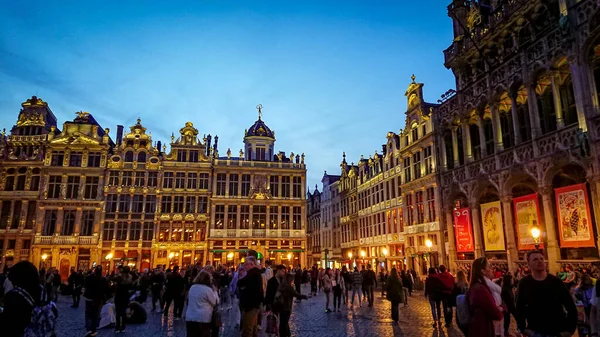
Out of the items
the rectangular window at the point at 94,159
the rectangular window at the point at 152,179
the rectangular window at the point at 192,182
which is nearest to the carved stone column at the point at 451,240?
the rectangular window at the point at 192,182

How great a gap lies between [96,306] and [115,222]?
37737 millimetres

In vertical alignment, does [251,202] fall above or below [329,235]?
above

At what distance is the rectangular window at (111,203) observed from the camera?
4597 centimetres

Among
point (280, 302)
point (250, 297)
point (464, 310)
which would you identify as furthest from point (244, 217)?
point (464, 310)

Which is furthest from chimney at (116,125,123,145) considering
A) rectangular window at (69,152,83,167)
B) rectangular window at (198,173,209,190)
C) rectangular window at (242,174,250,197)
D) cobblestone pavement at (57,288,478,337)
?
cobblestone pavement at (57,288,478,337)

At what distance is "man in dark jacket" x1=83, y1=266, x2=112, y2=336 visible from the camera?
10867 millimetres

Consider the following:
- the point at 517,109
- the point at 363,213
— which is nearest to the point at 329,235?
the point at 363,213

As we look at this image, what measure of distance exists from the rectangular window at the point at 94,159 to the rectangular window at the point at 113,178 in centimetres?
191

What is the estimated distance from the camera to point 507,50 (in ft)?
80.3

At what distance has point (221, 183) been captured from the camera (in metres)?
49.2

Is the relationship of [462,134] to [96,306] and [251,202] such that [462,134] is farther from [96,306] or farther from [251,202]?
[251,202]

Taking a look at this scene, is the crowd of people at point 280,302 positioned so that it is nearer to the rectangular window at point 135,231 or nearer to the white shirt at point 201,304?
the white shirt at point 201,304

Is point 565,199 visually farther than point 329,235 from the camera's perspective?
No

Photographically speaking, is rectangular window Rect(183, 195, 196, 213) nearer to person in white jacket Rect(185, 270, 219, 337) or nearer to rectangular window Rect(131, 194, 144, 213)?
rectangular window Rect(131, 194, 144, 213)
